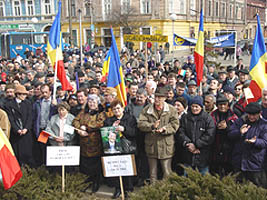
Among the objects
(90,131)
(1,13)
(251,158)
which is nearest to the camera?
(251,158)

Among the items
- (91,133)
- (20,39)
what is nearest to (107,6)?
(20,39)

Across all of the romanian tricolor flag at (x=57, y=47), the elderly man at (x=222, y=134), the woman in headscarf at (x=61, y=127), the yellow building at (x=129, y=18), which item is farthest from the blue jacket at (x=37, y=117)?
the yellow building at (x=129, y=18)

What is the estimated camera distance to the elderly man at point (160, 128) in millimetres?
4809

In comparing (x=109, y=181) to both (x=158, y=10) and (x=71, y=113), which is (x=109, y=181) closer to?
(x=71, y=113)

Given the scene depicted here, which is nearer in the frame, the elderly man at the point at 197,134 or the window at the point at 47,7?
the elderly man at the point at 197,134

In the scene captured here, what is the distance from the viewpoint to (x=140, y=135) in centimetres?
528

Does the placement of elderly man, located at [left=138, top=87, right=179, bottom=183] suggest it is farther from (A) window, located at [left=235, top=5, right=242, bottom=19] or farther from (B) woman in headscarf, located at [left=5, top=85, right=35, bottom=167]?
(A) window, located at [left=235, top=5, right=242, bottom=19]

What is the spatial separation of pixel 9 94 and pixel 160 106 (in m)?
2.96

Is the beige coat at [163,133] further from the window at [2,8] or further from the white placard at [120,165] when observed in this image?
the window at [2,8]

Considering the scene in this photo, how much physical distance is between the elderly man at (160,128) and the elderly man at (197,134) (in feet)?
0.59

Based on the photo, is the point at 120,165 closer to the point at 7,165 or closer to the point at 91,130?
the point at 91,130

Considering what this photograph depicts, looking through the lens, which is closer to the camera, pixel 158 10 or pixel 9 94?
pixel 9 94

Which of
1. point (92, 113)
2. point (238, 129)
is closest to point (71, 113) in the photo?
point (92, 113)

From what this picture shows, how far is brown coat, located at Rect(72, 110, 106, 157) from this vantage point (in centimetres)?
521
